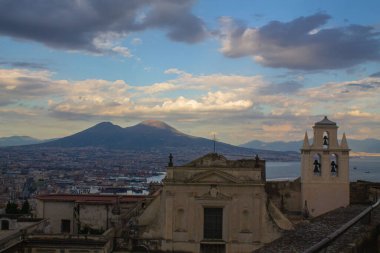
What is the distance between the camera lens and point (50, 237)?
25.7 m

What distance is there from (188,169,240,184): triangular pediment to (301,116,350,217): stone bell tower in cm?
449

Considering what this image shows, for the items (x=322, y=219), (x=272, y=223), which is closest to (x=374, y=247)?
(x=322, y=219)

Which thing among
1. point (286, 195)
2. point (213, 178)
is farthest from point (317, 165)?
point (213, 178)

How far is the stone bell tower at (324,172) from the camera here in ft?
94.2

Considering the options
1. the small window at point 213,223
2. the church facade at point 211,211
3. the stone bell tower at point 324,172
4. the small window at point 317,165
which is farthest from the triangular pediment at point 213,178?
the small window at point 317,165

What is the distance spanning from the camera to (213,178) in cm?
2692

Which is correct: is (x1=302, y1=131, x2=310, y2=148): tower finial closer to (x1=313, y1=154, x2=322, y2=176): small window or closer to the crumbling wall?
(x1=313, y1=154, x2=322, y2=176): small window

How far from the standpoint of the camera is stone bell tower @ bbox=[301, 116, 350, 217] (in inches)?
1130

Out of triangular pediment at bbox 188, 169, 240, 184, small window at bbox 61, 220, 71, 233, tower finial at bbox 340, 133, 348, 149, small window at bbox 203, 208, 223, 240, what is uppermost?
tower finial at bbox 340, 133, 348, 149

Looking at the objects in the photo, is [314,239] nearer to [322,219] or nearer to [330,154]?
[322,219]

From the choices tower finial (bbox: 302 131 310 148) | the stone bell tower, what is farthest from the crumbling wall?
tower finial (bbox: 302 131 310 148)

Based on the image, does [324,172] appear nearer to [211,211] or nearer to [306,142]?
[306,142]

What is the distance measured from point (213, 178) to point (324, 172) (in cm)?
636

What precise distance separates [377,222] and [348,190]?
71.8 feet
